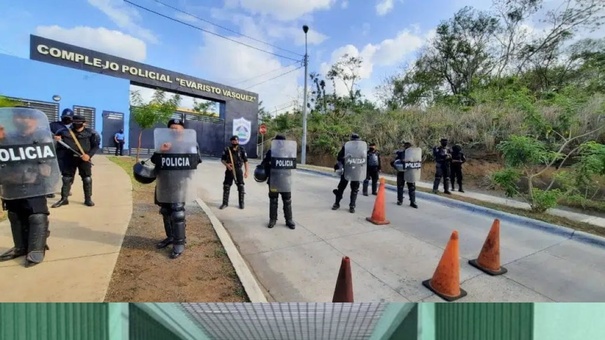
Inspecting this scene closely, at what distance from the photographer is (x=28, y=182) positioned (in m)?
0.94

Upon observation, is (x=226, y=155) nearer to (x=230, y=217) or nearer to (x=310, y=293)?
(x=230, y=217)

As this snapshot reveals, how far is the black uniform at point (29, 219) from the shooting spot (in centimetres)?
91

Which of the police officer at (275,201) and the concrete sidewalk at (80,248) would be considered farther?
the police officer at (275,201)

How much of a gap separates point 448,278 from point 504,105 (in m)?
0.72

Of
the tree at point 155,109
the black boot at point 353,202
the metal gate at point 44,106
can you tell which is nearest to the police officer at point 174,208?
the tree at point 155,109

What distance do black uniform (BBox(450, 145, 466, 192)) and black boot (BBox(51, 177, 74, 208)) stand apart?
1.54 metres

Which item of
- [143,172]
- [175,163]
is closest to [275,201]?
[175,163]

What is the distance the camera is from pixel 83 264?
990 mm

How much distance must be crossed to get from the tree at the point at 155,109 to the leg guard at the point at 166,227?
50 centimetres

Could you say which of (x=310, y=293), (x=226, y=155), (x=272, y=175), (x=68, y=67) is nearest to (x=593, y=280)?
(x=310, y=293)

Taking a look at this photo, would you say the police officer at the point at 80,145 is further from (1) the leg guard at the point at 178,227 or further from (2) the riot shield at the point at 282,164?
(2) the riot shield at the point at 282,164

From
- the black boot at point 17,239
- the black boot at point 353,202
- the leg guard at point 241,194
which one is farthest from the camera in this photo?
the leg guard at point 241,194

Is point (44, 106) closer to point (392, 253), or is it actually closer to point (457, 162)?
point (392, 253)

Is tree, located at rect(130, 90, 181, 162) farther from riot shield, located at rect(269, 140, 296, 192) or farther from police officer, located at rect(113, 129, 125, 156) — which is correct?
riot shield, located at rect(269, 140, 296, 192)
